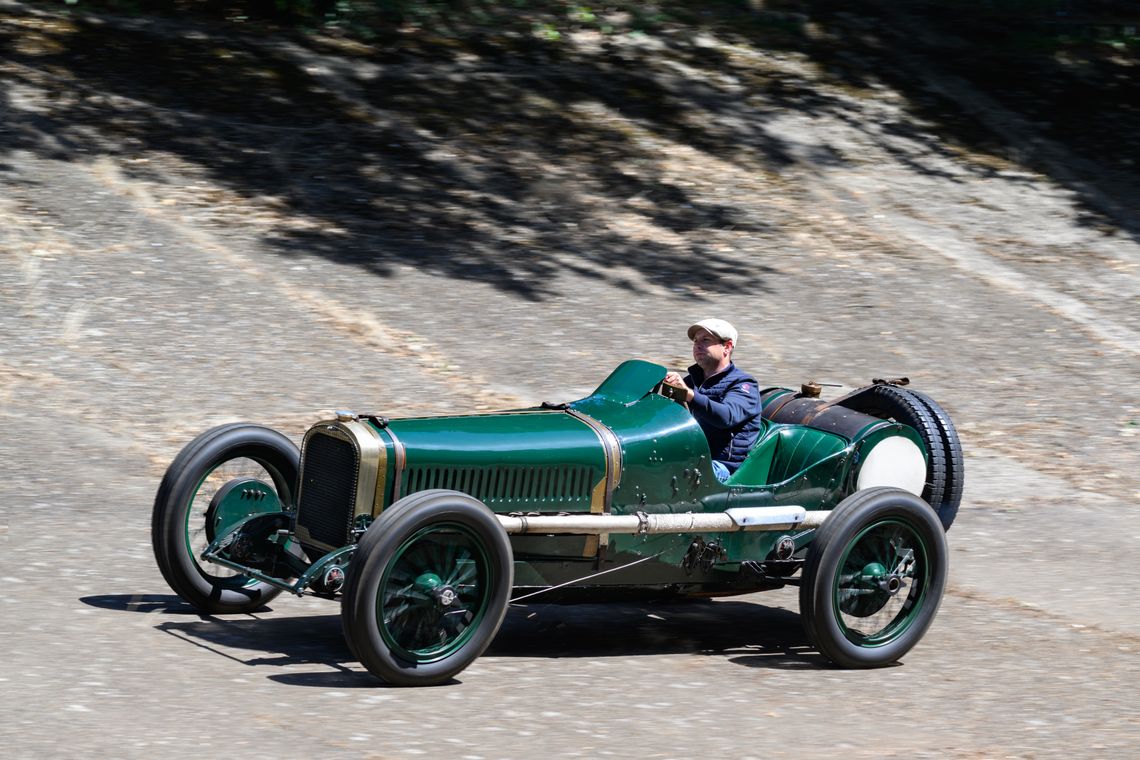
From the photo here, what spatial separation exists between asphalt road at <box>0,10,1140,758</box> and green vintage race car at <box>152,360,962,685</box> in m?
0.27

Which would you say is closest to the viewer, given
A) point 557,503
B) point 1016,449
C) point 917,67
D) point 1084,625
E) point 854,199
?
point 557,503

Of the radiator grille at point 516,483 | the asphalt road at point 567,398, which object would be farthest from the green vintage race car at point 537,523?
the asphalt road at point 567,398

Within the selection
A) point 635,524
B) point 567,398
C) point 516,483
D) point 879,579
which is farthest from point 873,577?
point 567,398

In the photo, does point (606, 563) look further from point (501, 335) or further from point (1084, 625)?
point (501, 335)

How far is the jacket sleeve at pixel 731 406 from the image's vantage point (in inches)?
290

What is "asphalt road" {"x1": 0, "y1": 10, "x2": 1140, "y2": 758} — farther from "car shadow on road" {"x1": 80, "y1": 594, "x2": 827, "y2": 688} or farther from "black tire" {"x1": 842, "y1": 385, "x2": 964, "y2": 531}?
"black tire" {"x1": 842, "y1": 385, "x2": 964, "y2": 531}

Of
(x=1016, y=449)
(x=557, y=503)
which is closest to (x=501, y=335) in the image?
(x=1016, y=449)

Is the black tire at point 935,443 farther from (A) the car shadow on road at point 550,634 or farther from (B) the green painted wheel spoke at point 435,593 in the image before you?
(B) the green painted wheel spoke at point 435,593

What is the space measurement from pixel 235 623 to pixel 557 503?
1.56m

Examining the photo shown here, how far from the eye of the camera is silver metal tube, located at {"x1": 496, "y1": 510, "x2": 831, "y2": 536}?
22.0 feet

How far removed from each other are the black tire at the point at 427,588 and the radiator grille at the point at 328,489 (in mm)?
400

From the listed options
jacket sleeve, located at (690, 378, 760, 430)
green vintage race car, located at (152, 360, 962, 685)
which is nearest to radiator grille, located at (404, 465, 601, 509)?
green vintage race car, located at (152, 360, 962, 685)

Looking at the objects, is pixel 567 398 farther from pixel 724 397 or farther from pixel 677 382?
pixel 677 382

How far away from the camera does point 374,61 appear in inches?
726
